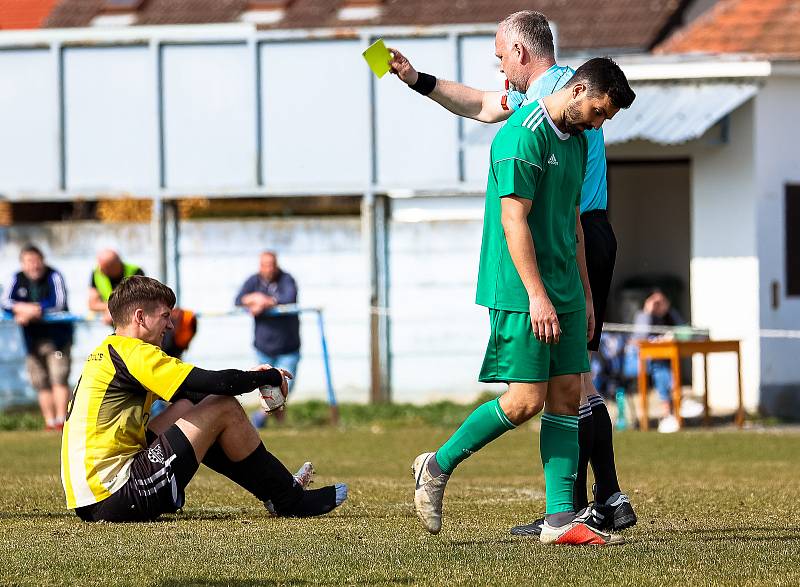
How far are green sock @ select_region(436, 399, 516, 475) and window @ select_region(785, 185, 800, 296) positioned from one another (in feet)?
45.2

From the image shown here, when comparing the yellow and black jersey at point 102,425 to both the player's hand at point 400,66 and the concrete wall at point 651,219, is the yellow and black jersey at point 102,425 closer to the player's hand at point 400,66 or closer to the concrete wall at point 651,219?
the player's hand at point 400,66

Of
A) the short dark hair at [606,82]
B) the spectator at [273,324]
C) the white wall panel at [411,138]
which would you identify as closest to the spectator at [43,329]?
the spectator at [273,324]

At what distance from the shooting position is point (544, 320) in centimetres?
671

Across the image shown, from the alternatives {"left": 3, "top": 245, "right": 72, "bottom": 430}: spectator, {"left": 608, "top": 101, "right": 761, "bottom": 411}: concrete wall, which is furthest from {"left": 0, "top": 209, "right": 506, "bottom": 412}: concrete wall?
{"left": 608, "top": 101, "right": 761, "bottom": 411}: concrete wall

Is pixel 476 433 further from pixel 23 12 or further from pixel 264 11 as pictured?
pixel 23 12

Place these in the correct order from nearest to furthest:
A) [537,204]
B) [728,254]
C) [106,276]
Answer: [537,204]
[106,276]
[728,254]

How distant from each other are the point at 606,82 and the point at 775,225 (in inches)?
537

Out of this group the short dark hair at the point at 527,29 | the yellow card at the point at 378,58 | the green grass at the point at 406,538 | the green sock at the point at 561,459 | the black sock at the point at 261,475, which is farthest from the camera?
the black sock at the point at 261,475

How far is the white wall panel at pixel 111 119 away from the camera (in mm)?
21641

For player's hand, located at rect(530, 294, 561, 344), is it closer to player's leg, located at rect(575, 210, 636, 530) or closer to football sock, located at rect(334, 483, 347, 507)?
player's leg, located at rect(575, 210, 636, 530)

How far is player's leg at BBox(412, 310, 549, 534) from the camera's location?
22.4 ft

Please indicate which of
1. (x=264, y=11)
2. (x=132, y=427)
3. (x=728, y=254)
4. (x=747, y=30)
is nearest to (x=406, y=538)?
(x=132, y=427)

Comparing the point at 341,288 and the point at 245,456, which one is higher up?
the point at 341,288

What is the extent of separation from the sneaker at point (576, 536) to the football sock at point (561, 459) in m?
0.10
